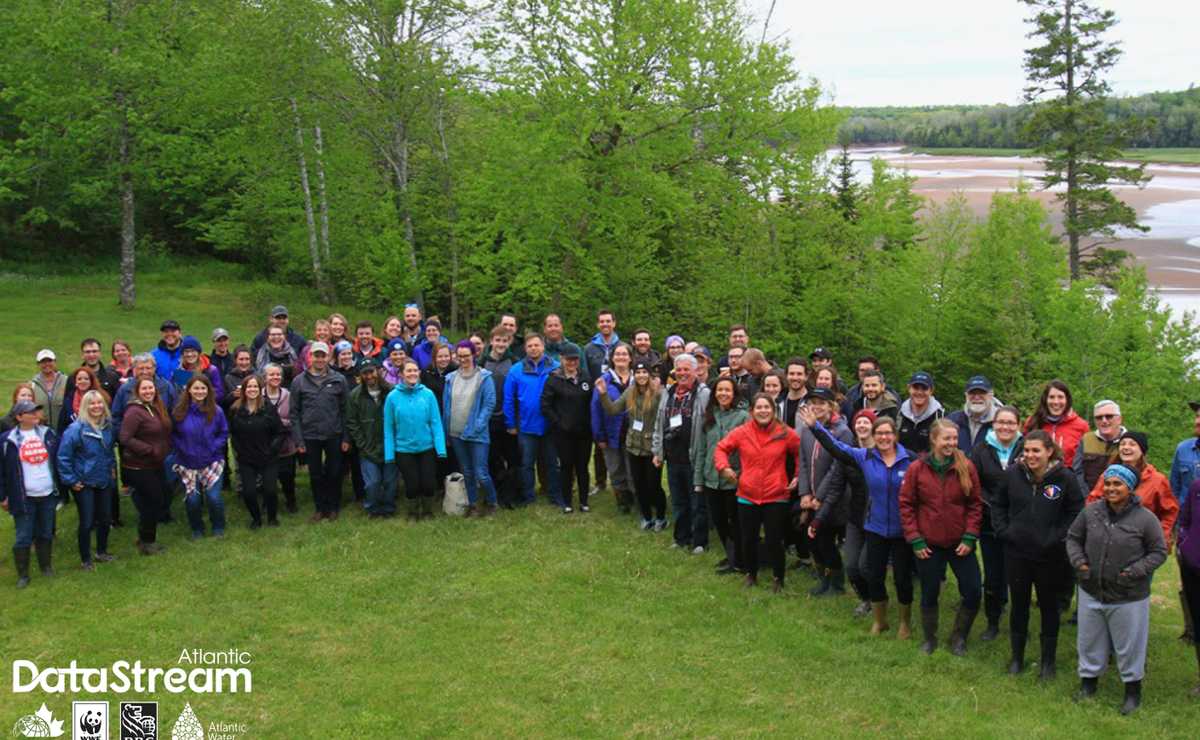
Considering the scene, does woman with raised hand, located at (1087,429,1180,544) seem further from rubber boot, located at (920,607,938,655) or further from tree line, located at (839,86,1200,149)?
tree line, located at (839,86,1200,149)

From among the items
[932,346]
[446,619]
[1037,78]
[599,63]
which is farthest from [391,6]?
[1037,78]

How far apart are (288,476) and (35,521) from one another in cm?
241

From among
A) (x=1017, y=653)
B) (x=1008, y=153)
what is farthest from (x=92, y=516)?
(x=1008, y=153)

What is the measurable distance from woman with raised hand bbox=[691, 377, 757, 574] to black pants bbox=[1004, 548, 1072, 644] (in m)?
2.30

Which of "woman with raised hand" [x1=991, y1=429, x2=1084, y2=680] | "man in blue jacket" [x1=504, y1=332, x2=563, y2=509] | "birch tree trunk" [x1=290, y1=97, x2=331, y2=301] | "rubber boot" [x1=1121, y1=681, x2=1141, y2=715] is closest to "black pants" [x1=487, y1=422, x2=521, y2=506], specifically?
"man in blue jacket" [x1=504, y1=332, x2=563, y2=509]

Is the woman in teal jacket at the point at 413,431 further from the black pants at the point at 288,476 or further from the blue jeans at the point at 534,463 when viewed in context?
the black pants at the point at 288,476

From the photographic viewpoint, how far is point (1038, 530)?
6059 mm

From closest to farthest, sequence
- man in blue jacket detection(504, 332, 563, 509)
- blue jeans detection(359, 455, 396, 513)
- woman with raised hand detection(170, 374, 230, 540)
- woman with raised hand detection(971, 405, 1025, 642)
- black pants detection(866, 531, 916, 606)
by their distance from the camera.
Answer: woman with raised hand detection(971, 405, 1025, 642)
black pants detection(866, 531, 916, 606)
woman with raised hand detection(170, 374, 230, 540)
blue jeans detection(359, 455, 396, 513)
man in blue jacket detection(504, 332, 563, 509)

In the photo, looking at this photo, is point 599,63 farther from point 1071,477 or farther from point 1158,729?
point 1158,729

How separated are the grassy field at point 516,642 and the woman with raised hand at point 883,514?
307 millimetres

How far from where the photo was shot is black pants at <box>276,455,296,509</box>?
378 inches

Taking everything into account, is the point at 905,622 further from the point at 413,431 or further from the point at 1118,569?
the point at 413,431

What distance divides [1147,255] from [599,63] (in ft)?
98.2

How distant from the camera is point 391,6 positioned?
20.7m
